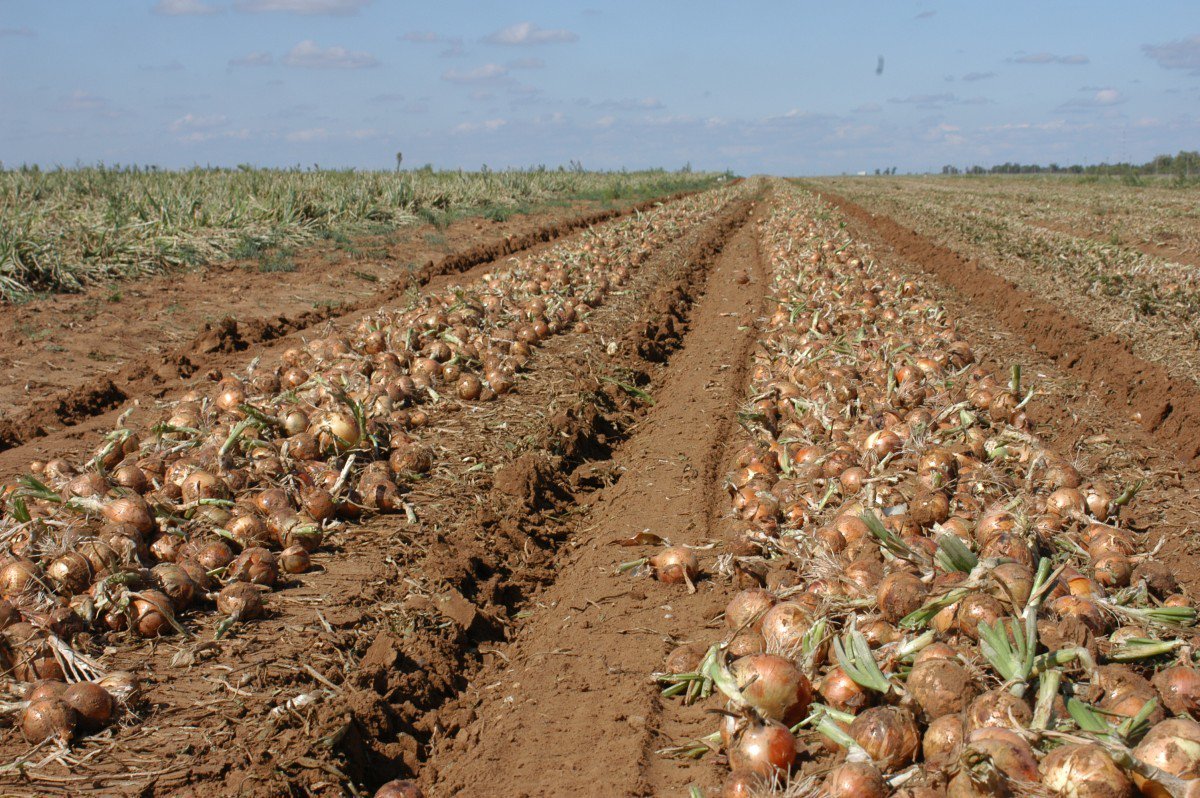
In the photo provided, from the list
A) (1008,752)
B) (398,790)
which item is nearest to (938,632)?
(1008,752)

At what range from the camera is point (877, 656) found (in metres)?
2.41

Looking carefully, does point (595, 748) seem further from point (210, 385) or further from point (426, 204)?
point (426, 204)

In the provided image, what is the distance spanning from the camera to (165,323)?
855 centimetres

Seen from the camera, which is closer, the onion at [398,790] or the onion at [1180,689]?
the onion at [1180,689]

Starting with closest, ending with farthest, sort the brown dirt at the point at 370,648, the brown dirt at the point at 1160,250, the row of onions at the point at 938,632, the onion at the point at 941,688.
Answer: the row of onions at the point at 938,632
the onion at the point at 941,688
the brown dirt at the point at 370,648
the brown dirt at the point at 1160,250

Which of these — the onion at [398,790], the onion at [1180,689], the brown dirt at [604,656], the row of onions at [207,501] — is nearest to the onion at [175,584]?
the row of onions at [207,501]

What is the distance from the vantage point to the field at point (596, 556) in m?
2.26

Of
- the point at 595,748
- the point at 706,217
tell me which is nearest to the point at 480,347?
the point at 595,748

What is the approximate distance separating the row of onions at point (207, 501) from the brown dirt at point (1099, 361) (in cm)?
450

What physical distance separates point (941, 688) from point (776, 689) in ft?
1.36

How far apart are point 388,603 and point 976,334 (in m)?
6.75

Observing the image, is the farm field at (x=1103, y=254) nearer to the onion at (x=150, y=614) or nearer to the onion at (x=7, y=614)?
the onion at (x=150, y=614)

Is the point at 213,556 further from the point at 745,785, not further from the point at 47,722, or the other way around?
the point at 745,785

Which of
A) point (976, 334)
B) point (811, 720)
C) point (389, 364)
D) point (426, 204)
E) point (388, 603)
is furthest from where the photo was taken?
point (426, 204)
